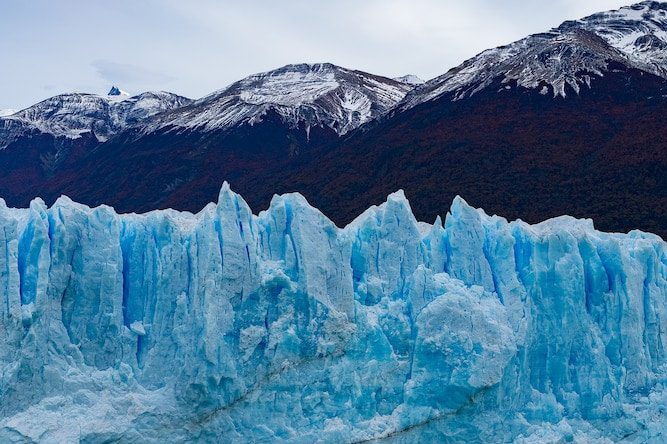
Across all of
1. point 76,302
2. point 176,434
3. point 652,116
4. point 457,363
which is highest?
point 652,116

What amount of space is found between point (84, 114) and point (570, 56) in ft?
259

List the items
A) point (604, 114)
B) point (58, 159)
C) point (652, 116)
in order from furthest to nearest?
point (58, 159)
point (604, 114)
point (652, 116)

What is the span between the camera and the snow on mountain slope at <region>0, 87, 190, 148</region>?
10464 cm

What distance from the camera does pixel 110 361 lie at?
13891mm

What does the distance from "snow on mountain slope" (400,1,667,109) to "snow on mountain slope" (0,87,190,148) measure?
181 feet

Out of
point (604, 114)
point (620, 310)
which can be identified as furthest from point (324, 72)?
point (620, 310)

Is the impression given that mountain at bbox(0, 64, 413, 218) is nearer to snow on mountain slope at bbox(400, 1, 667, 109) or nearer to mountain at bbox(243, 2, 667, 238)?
mountain at bbox(243, 2, 667, 238)

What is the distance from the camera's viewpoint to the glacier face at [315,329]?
13538mm

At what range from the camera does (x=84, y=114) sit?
11200 cm

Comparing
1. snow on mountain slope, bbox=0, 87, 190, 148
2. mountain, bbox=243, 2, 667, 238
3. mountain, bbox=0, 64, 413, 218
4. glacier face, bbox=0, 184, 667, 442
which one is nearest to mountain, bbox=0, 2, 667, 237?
mountain, bbox=243, 2, 667, 238

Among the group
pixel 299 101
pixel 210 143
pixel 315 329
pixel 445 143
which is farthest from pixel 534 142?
pixel 299 101

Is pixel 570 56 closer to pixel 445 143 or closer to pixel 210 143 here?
pixel 445 143

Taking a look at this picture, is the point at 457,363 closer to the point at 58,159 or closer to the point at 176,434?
the point at 176,434

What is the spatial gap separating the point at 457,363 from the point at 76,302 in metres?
7.68
